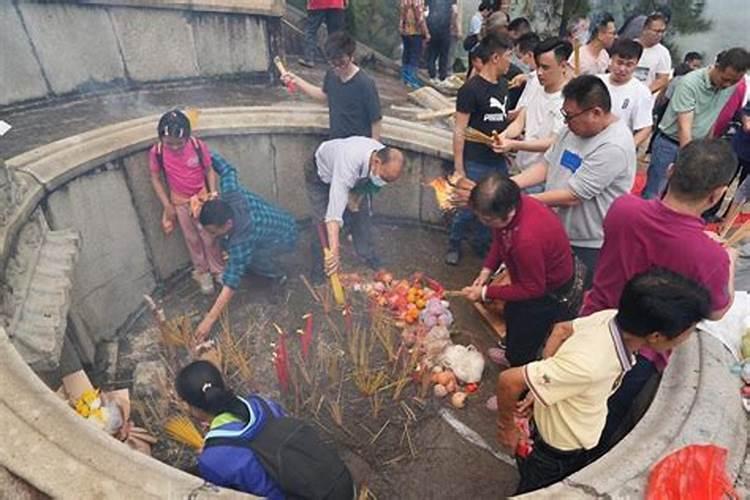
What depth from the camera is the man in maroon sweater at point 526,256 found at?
3.09 meters

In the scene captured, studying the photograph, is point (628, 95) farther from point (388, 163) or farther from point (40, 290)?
point (40, 290)

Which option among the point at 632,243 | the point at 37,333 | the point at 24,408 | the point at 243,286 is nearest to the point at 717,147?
the point at 632,243

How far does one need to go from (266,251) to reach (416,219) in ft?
7.24

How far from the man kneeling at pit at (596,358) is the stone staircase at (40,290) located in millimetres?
2591

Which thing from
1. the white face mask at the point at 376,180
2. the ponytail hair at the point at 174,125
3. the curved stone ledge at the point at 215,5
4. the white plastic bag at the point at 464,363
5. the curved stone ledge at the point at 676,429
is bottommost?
the white plastic bag at the point at 464,363

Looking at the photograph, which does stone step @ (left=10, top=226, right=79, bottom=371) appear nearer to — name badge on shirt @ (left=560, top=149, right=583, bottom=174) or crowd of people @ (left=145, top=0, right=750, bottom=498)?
crowd of people @ (left=145, top=0, right=750, bottom=498)

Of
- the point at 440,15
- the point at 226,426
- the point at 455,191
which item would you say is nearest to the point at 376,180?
the point at 455,191

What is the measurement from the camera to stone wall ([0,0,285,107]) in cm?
577

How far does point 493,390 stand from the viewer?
439 centimetres

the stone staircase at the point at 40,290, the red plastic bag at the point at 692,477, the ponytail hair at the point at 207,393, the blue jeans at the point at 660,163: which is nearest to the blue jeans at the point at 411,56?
the blue jeans at the point at 660,163

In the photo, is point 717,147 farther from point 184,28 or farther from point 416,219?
point 184,28

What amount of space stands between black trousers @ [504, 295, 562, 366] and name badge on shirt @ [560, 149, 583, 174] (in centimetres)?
94

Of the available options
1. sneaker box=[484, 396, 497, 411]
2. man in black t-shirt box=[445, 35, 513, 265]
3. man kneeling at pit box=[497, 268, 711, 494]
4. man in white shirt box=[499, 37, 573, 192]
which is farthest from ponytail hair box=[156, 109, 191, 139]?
man kneeling at pit box=[497, 268, 711, 494]

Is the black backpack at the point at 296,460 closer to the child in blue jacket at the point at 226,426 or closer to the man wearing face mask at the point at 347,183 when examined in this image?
the child in blue jacket at the point at 226,426
